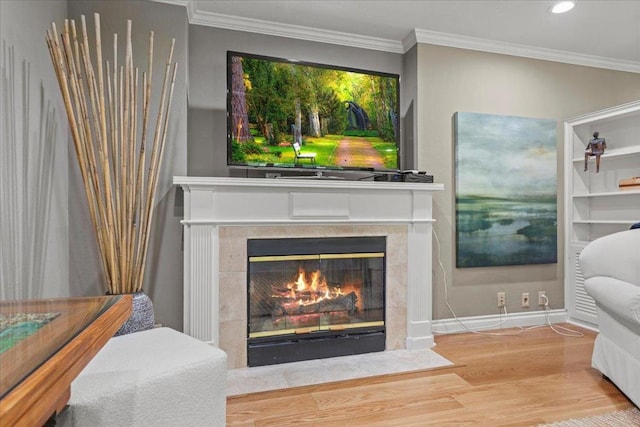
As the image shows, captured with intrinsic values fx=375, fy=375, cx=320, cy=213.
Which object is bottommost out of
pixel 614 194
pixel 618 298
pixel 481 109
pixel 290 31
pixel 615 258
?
pixel 618 298

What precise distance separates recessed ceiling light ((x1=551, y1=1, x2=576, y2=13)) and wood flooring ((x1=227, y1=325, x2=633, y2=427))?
2.47 metres

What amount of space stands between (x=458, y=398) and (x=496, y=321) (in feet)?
4.83

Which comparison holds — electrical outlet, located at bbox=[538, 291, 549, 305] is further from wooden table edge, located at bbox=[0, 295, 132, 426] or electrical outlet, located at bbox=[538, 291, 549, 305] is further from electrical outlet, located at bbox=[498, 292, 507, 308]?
wooden table edge, located at bbox=[0, 295, 132, 426]

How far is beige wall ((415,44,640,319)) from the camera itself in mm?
3146

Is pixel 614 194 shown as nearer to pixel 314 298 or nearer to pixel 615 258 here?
pixel 615 258

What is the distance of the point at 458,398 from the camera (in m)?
2.02

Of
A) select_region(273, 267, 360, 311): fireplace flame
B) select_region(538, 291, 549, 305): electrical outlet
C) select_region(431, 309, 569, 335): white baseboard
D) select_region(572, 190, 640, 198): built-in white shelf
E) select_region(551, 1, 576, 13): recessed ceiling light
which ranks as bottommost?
select_region(431, 309, 569, 335): white baseboard

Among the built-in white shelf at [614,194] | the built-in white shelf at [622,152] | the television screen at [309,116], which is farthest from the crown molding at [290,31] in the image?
the built-in white shelf at [614,194]

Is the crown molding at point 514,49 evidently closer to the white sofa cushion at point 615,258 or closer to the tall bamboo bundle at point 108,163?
the white sofa cushion at point 615,258


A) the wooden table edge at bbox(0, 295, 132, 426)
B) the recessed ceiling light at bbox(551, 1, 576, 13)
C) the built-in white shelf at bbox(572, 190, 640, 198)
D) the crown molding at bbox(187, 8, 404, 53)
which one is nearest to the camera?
the wooden table edge at bbox(0, 295, 132, 426)

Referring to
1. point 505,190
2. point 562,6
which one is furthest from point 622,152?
point 562,6

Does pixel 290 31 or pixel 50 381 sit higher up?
pixel 290 31

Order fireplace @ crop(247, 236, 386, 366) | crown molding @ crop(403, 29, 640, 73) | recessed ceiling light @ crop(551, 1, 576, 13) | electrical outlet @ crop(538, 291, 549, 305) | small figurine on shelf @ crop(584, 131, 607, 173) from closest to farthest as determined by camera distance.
A: fireplace @ crop(247, 236, 386, 366), recessed ceiling light @ crop(551, 1, 576, 13), crown molding @ crop(403, 29, 640, 73), small figurine on shelf @ crop(584, 131, 607, 173), electrical outlet @ crop(538, 291, 549, 305)

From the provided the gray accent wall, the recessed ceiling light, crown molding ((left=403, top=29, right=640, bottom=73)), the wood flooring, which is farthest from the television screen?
the wood flooring
